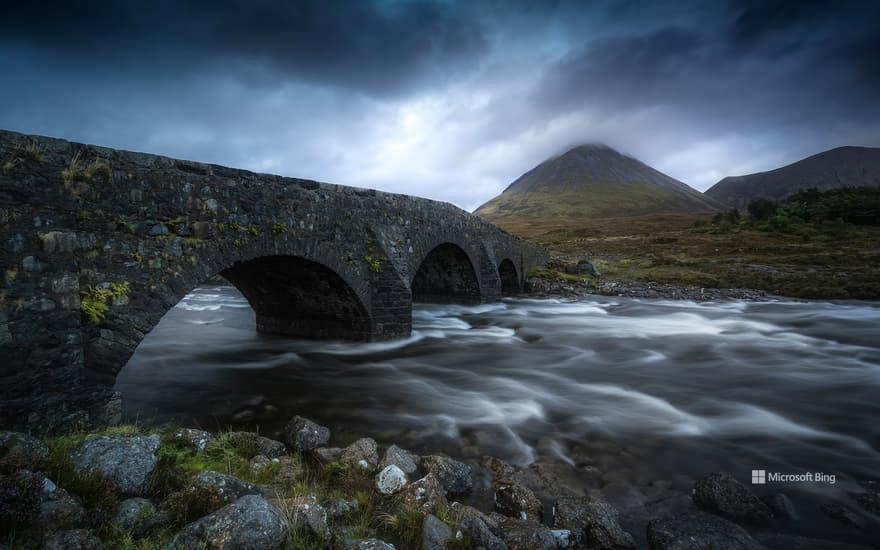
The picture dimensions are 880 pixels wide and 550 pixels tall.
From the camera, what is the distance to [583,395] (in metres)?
8.05

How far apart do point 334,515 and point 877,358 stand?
43.7 ft

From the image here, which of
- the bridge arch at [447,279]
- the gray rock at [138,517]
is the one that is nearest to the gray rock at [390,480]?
the gray rock at [138,517]

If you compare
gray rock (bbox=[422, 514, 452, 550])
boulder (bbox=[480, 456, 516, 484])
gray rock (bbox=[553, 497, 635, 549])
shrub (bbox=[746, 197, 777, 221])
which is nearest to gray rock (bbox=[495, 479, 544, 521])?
gray rock (bbox=[553, 497, 635, 549])

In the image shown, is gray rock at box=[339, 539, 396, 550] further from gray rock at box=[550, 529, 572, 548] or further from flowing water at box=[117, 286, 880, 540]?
flowing water at box=[117, 286, 880, 540]

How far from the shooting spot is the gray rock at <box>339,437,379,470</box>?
4.57 m

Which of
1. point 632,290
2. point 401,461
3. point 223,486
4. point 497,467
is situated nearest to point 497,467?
point 497,467

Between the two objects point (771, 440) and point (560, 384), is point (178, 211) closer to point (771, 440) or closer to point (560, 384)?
point (560, 384)

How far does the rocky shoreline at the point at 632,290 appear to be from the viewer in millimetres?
22266

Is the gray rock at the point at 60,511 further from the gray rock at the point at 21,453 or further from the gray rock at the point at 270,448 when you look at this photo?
the gray rock at the point at 270,448

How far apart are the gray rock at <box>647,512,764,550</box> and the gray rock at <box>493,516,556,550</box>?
890 millimetres

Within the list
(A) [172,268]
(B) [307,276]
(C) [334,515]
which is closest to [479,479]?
(C) [334,515]

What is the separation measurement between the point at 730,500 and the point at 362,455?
3563 millimetres

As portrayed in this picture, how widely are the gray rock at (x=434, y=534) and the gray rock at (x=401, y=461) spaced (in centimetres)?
134

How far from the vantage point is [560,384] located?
8773 millimetres
